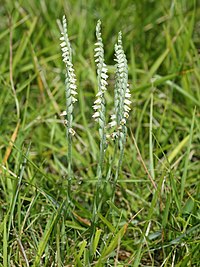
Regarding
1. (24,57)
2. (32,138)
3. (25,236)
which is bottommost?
(25,236)

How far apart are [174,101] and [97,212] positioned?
42.3 inches

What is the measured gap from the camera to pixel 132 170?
7.07 feet

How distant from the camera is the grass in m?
1.80

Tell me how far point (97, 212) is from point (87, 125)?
0.71 metres

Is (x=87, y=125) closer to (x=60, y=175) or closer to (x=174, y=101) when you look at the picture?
(x=60, y=175)

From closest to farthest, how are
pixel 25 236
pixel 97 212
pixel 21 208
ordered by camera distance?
pixel 97 212 → pixel 25 236 → pixel 21 208

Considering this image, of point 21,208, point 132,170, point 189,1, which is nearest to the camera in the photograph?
point 21,208

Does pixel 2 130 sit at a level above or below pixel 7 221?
above

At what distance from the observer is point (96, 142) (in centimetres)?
240

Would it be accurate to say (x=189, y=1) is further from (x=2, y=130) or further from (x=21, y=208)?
(x=21, y=208)

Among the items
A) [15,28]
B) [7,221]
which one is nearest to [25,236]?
[7,221]

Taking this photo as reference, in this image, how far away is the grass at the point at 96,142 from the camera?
5.91 feet

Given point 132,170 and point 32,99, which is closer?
point 132,170

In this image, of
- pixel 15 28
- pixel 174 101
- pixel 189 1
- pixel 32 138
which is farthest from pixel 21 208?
pixel 189 1
